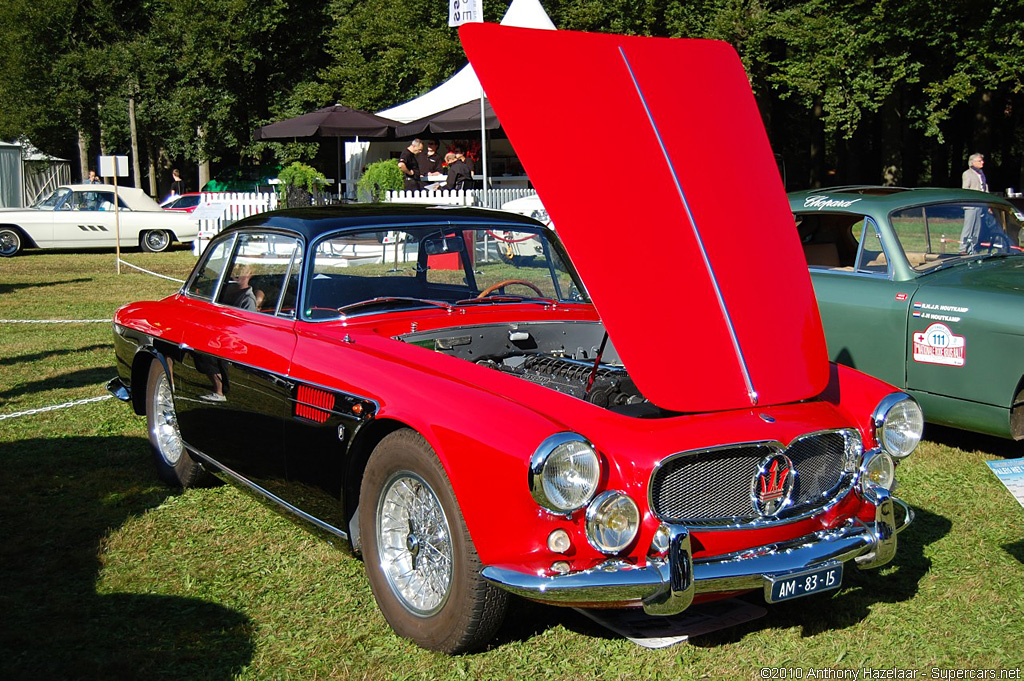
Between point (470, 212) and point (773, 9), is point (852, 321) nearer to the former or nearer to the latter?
point (470, 212)

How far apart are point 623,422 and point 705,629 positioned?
0.95m

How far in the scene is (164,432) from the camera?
5668 mm

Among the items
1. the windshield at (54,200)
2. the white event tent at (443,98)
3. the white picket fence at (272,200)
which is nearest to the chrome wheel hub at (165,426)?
the white picket fence at (272,200)

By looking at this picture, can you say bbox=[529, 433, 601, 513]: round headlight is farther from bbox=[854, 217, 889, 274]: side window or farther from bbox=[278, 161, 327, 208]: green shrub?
bbox=[278, 161, 327, 208]: green shrub

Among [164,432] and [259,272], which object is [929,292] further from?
[164,432]

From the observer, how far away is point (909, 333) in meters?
6.23

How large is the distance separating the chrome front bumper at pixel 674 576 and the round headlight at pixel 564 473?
232 mm

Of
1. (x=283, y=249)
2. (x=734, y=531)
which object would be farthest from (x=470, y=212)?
(x=734, y=531)

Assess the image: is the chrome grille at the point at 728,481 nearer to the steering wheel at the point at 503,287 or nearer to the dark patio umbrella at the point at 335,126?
the steering wheel at the point at 503,287

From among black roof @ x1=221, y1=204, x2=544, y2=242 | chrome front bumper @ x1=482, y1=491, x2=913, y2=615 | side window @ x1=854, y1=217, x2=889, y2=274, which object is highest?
black roof @ x1=221, y1=204, x2=544, y2=242

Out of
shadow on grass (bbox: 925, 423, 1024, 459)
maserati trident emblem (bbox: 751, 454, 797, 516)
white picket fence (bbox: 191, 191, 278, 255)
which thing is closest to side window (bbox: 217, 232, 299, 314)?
maserati trident emblem (bbox: 751, 454, 797, 516)

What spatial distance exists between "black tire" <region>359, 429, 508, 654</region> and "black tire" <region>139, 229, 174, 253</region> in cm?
2056

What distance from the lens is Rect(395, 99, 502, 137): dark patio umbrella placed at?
18.6 meters

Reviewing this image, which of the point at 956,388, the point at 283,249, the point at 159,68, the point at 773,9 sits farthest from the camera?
the point at 159,68
